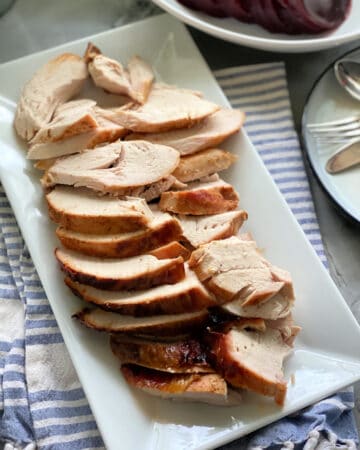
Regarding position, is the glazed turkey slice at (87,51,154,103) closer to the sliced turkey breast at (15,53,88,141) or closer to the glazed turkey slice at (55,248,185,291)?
the sliced turkey breast at (15,53,88,141)

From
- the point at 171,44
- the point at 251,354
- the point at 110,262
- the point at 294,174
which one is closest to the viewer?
the point at 251,354

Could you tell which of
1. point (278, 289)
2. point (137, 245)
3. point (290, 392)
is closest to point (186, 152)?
point (137, 245)

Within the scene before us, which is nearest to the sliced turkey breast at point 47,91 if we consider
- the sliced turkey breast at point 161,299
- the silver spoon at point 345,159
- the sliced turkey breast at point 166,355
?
the sliced turkey breast at point 161,299

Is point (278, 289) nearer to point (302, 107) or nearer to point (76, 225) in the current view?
point (76, 225)

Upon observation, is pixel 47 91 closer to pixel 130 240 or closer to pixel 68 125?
pixel 68 125

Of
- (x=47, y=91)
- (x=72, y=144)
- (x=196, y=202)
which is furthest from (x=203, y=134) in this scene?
(x=47, y=91)

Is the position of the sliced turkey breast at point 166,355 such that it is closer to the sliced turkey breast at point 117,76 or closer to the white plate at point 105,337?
the white plate at point 105,337
